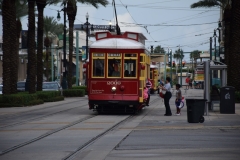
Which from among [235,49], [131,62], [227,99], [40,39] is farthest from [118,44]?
[40,39]

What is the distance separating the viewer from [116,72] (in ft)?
95.0

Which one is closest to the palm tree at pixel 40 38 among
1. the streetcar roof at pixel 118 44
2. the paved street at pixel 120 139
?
the streetcar roof at pixel 118 44

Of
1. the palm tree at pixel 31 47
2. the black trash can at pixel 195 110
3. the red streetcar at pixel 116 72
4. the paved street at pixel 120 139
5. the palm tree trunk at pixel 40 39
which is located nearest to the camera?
the paved street at pixel 120 139

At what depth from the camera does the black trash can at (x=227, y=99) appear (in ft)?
98.3

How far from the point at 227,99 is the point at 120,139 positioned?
1331 centimetres

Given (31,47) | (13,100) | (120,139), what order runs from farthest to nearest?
(31,47) < (13,100) < (120,139)

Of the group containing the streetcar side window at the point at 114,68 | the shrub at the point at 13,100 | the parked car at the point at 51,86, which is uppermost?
the streetcar side window at the point at 114,68

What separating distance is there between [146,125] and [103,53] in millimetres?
6304

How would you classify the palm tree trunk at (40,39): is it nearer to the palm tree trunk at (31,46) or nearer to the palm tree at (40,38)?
the palm tree at (40,38)

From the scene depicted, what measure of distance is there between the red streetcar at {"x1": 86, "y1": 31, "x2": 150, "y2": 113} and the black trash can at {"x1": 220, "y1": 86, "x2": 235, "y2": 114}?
13.8 feet

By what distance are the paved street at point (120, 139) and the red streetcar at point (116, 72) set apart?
8.49 feet

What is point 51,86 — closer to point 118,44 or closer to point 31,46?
point 31,46

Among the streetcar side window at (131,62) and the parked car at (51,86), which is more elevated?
the streetcar side window at (131,62)

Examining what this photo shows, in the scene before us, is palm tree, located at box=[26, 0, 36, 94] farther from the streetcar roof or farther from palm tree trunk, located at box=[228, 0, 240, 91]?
the streetcar roof
